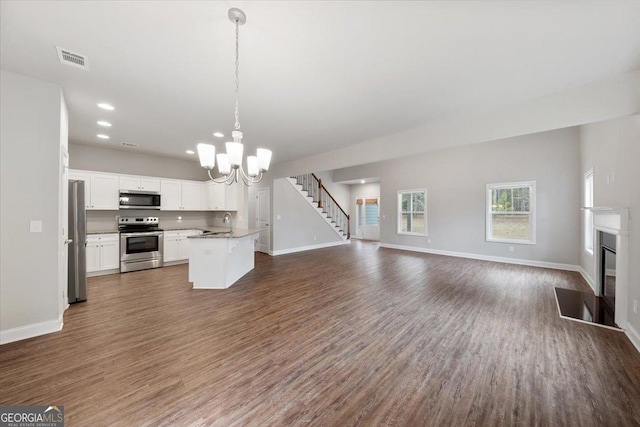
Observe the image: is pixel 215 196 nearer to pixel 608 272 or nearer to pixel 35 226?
pixel 35 226

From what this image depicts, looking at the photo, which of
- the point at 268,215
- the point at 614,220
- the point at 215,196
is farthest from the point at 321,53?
the point at 268,215

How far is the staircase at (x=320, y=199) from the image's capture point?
858 cm

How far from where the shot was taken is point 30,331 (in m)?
2.60

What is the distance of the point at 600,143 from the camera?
3.77 meters

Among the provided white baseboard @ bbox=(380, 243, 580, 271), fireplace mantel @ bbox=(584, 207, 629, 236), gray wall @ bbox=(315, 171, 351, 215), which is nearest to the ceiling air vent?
fireplace mantel @ bbox=(584, 207, 629, 236)

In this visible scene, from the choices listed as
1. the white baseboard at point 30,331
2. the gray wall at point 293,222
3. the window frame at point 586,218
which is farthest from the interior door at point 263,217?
the window frame at point 586,218

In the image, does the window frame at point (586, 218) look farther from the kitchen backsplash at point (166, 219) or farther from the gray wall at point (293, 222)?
the kitchen backsplash at point (166, 219)

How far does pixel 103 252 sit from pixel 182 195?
2105 millimetres

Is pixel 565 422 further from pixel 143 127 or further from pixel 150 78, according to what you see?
pixel 143 127

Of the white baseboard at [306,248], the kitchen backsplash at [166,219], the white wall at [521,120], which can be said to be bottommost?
the white baseboard at [306,248]

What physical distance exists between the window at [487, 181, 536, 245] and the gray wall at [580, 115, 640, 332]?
1956 millimetres

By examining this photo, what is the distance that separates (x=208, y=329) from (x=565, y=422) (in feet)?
10.6

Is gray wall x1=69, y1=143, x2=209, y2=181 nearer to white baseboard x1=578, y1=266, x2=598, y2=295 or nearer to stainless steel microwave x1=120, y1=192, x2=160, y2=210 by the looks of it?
stainless steel microwave x1=120, y1=192, x2=160, y2=210

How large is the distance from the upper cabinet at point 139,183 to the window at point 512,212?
8953 millimetres
